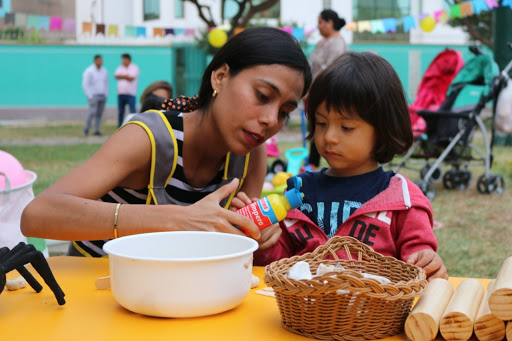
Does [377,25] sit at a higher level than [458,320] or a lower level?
higher

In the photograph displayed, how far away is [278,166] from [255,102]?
5.92 metres

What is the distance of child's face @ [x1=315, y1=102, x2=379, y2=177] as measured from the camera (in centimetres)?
156

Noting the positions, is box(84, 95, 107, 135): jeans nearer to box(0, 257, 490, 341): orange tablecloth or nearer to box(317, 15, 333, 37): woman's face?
box(317, 15, 333, 37): woman's face

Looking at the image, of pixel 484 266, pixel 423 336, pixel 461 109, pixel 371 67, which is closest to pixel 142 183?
pixel 371 67

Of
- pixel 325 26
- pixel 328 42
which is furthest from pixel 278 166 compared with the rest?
pixel 325 26

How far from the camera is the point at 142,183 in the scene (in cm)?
176

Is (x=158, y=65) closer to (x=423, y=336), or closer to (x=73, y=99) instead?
(x=73, y=99)

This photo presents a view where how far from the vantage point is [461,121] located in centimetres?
616

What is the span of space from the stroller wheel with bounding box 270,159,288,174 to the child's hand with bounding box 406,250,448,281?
5948 millimetres

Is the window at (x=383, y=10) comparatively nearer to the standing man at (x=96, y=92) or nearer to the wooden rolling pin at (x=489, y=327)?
the standing man at (x=96, y=92)

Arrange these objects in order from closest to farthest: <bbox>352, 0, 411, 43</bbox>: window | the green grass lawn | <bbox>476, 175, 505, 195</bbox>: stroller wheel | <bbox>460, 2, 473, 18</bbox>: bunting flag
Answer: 1. the green grass lawn
2. <bbox>476, 175, 505, 195</bbox>: stroller wheel
3. <bbox>460, 2, 473, 18</bbox>: bunting flag
4. <bbox>352, 0, 411, 43</bbox>: window

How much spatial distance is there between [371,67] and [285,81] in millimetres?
225

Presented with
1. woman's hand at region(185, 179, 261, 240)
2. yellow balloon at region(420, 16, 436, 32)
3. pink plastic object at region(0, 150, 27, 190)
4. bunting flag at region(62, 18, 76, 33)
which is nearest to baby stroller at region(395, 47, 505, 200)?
pink plastic object at region(0, 150, 27, 190)

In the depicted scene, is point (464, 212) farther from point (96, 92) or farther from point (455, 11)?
point (96, 92)
